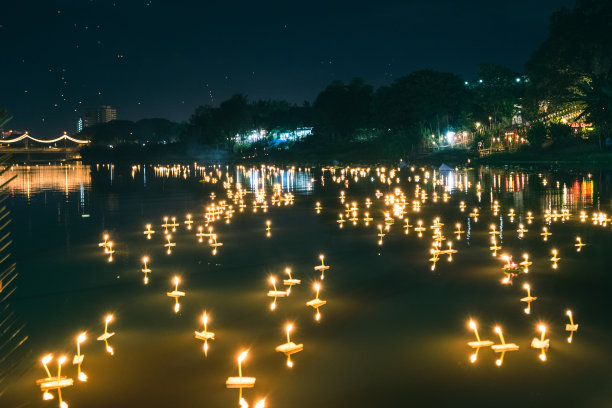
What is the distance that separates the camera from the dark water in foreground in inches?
209

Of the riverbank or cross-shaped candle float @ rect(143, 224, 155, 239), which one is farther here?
the riverbank

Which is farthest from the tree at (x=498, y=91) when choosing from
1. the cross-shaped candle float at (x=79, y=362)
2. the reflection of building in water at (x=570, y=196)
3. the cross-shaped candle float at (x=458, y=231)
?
the cross-shaped candle float at (x=79, y=362)

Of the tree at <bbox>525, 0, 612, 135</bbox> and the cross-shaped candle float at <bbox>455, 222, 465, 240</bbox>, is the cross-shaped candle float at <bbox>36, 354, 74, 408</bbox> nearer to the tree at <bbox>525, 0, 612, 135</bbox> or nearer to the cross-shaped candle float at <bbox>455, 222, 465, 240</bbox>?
the cross-shaped candle float at <bbox>455, 222, 465, 240</bbox>

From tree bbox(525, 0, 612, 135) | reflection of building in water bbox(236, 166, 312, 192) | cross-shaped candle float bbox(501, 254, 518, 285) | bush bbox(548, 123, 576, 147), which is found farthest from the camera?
bush bbox(548, 123, 576, 147)

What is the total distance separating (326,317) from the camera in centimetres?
738

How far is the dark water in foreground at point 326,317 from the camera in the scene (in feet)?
17.4

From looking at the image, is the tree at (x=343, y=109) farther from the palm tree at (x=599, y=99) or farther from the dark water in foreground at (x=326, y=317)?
the dark water in foreground at (x=326, y=317)

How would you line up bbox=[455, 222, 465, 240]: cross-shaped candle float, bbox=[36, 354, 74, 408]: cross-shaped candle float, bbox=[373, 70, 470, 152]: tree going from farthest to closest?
bbox=[373, 70, 470, 152]: tree < bbox=[455, 222, 465, 240]: cross-shaped candle float < bbox=[36, 354, 74, 408]: cross-shaped candle float

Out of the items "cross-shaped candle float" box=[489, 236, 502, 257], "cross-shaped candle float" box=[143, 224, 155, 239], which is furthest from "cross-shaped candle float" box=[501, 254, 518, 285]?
"cross-shaped candle float" box=[143, 224, 155, 239]

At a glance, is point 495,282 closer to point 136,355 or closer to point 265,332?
point 265,332

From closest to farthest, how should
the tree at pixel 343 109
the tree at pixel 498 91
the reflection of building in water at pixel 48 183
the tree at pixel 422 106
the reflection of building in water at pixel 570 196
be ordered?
the reflection of building in water at pixel 570 196, the reflection of building in water at pixel 48 183, the tree at pixel 498 91, the tree at pixel 422 106, the tree at pixel 343 109

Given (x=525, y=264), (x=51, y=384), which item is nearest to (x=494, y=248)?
(x=525, y=264)

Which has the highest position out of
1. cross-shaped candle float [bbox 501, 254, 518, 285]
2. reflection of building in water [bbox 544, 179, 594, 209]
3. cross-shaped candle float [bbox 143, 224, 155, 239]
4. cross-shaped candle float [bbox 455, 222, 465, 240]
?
reflection of building in water [bbox 544, 179, 594, 209]

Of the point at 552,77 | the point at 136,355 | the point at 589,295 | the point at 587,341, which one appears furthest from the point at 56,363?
the point at 552,77
